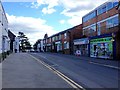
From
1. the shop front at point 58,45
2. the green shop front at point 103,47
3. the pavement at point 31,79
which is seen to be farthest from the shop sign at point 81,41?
the pavement at point 31,79

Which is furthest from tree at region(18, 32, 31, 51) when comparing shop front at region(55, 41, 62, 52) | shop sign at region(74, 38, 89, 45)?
shop sign at region(74, 38, 89, 45)

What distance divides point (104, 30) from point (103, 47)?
11.3ft

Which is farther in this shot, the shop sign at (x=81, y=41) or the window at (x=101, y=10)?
the shop sign at (x=81, y=41)

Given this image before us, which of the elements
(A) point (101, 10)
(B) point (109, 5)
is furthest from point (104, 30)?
(B) point (109, 5)

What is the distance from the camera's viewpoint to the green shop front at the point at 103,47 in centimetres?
4316

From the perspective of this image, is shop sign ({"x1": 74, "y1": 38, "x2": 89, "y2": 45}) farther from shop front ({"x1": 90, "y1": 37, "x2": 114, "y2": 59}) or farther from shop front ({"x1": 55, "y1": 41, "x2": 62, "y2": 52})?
shop front ({"x1": 55, "y1": 41, "x2": 62, "y2": 52})

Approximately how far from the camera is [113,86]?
13.5 meters

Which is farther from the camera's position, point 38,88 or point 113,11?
point 113,11

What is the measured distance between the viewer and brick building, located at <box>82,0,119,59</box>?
43153 mm

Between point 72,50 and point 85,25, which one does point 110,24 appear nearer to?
→ point 85,25

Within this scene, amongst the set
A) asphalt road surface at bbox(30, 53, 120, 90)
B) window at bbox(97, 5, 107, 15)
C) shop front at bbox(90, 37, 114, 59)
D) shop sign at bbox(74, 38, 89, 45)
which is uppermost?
window at bbox(97, 5, 107, 15)

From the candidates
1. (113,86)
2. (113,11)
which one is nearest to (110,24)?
(113,11)

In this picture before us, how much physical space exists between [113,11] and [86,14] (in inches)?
731

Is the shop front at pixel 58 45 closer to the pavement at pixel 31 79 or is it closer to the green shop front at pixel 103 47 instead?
the green shop front at pixel 103 47
